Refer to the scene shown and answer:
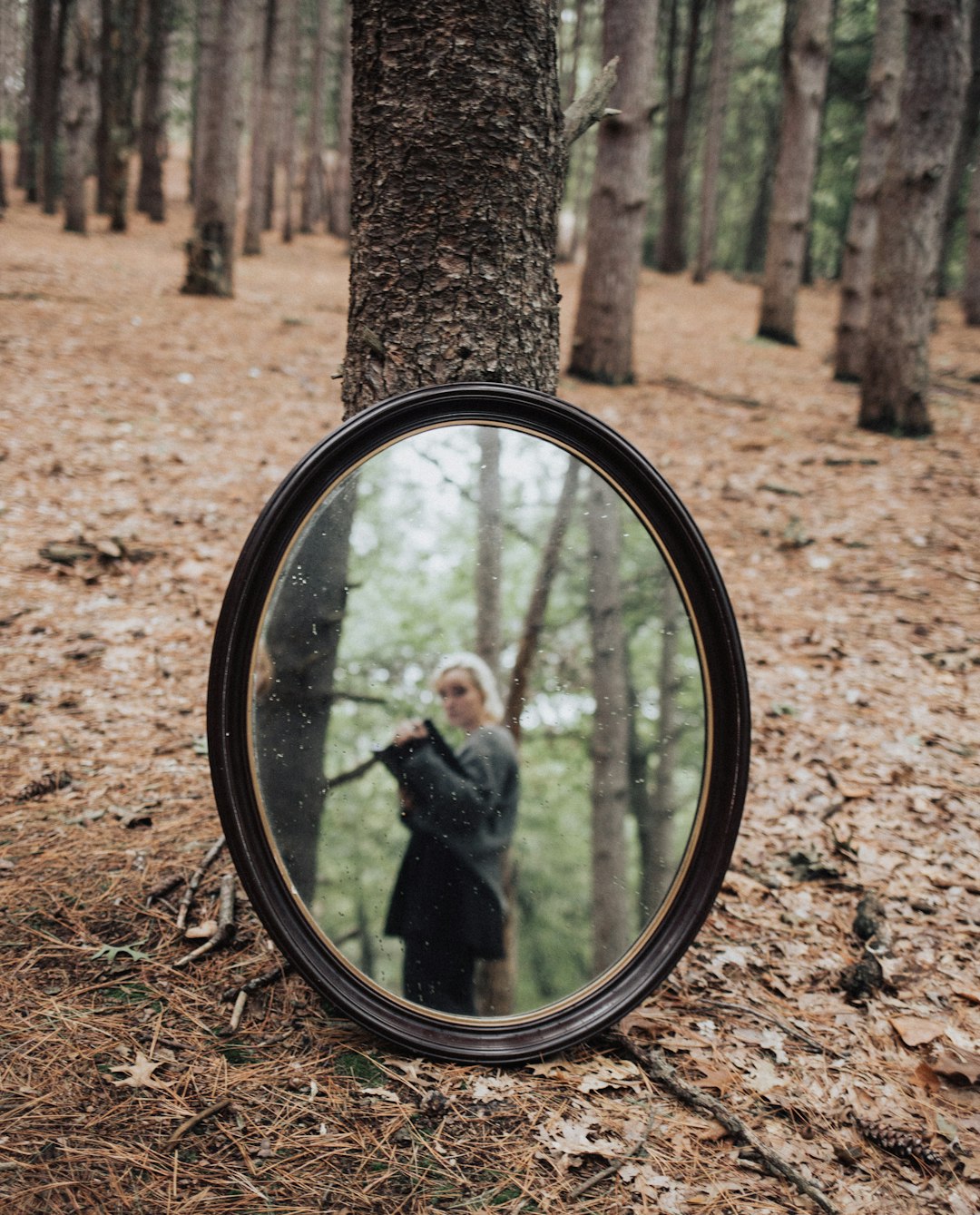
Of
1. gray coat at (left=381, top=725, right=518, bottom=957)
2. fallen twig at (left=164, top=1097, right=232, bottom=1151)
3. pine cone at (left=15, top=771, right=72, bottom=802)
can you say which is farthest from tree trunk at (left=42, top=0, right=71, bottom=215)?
fallen twig at (left=164, top=1097, right=232, bottom=1151)

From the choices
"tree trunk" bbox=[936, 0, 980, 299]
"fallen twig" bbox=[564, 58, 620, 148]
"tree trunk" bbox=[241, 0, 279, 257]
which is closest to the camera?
"fallen twig" bbox=[564, 58, 620, 148]

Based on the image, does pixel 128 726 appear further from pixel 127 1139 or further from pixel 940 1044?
pixel 940 1044

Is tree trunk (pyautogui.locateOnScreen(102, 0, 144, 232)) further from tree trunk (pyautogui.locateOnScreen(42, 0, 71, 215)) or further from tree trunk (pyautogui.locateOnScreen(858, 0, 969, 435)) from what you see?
tree trunk (pyautogui.locateOnScreen(858, 0, 969, 435))

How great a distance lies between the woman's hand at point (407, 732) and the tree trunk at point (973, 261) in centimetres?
1526

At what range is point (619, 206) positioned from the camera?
819 centimetres

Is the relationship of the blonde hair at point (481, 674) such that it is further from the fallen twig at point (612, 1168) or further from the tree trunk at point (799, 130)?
the tree trunk at point (799, 130)

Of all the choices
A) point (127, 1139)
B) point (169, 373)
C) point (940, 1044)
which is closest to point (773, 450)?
point (169, 373)

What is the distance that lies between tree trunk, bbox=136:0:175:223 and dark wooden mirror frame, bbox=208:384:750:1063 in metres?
19.2

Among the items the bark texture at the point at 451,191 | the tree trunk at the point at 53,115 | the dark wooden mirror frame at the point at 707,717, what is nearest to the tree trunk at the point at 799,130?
the bark texture at the point at 451,191

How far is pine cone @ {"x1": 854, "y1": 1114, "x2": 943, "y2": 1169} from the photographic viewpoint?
196 centimetres

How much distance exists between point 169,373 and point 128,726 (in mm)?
5198

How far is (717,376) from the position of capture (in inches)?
405

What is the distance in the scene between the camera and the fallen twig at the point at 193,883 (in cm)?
238

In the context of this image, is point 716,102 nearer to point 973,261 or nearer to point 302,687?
point 973,261
